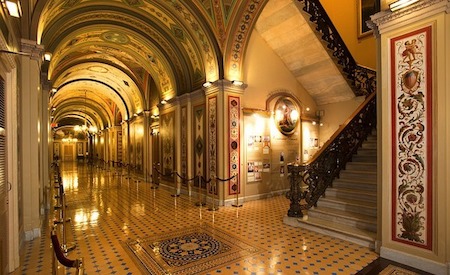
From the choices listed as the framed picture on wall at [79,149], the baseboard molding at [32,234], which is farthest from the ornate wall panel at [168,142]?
the framed picture on wall at [79,149]

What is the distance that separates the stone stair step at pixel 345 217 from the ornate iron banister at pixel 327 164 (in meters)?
0.26

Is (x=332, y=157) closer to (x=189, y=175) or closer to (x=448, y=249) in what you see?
(x=448, y=249)

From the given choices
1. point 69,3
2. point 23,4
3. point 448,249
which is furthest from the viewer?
point 69,3

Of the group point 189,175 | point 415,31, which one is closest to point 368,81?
point 415,31

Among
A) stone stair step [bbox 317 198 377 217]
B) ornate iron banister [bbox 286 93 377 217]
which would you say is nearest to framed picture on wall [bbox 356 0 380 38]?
ornate iron banister [bbox 286 93 377 217]

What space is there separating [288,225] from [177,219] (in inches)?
107

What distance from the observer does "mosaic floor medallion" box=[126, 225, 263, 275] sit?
3.83m

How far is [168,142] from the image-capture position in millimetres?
11031

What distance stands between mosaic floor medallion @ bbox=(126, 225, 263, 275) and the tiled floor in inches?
6.6

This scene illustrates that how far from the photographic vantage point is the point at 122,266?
387 cm

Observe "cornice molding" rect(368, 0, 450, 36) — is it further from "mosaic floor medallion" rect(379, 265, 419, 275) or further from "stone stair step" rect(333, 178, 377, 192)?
"mosaic floor medallion" rect(379, 265, 419, 275)

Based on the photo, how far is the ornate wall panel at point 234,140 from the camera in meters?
7.84

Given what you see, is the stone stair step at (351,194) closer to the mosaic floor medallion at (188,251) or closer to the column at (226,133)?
the mosaic floor medallion at (188,251)

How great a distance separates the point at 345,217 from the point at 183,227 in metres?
3.48
